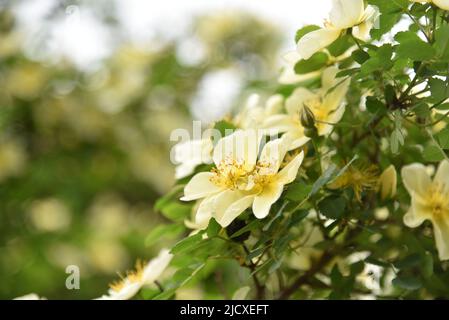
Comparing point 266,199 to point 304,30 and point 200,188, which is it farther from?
point 304,30

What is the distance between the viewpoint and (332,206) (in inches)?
32.6

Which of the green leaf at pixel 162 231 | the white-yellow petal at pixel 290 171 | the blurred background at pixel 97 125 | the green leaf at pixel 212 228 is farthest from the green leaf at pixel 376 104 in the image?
the blurred background at pixel 97 125

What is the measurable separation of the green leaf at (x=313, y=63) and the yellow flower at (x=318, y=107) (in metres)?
0.02

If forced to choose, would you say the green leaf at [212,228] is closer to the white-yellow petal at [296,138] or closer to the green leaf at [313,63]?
the white-yellow petal at [296,138]

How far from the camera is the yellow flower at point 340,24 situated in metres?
0.84

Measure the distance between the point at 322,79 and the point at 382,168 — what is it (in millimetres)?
134

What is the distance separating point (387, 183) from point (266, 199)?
0.59 feet

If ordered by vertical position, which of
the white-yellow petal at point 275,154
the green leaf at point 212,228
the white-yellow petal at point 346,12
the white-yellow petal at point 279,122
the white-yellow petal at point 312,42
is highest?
the white-yellow petal at point 346,12

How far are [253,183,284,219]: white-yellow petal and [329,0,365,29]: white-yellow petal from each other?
20 cm

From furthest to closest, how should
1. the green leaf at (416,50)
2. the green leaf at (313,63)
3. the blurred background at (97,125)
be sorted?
the blurred background at (97,125) → the green leaf at (313,63) → the green leaf at (416,50)

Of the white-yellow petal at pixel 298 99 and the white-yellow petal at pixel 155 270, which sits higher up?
the white-yellow petal at pixel 298 99

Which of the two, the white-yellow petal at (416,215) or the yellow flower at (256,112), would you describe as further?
the yellow flower at (256,112)

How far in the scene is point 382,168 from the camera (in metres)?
0.95
